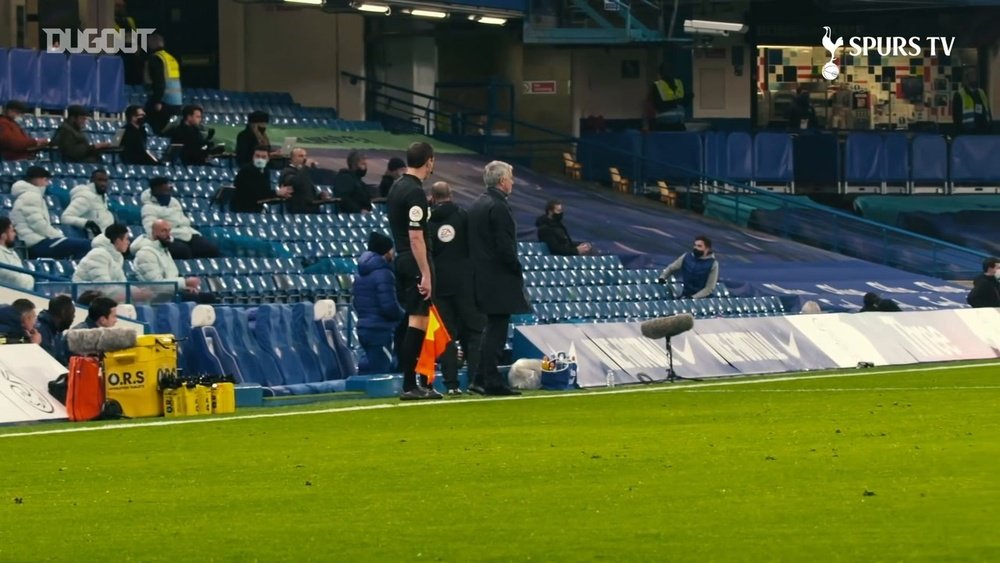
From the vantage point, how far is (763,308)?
29531mm

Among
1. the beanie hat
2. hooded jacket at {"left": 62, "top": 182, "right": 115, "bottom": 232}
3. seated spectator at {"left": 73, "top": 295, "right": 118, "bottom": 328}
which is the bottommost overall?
seated spectator at {"left": 73, "top": 295, "right": 118, "bottom": 328}

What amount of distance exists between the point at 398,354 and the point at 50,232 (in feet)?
14.6

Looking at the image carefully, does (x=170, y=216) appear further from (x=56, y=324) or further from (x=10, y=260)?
(x=56, y=324)

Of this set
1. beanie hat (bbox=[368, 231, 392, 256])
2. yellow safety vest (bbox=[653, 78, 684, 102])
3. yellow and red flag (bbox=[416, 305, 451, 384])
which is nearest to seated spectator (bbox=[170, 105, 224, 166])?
beanie hat (bbox=[368, 231, 392, 256])

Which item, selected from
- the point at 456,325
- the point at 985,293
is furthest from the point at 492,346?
the point at 985,293

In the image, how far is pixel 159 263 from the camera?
Answer: 69.2 ft

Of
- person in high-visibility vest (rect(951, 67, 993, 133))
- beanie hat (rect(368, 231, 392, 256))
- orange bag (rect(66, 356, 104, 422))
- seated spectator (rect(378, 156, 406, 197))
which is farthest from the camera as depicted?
person in high-visibility vest (rect(951, 67, 993, 133))

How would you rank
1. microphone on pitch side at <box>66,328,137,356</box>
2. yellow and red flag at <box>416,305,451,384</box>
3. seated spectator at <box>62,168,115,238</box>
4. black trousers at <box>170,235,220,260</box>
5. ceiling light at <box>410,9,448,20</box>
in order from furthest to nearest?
1. ceiling light at <box>410,9,448,20</box>
2. black trousers at <box>170,235,220,260</box>
3. seated spectator at <box>62,168,115,238</box>
4. yellow and red flag at <box>416,305,451,384</box>
5. microphone on pitch side at <box>66,328,137,356</box>

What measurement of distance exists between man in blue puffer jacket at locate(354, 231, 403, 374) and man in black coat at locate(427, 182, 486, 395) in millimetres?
2153

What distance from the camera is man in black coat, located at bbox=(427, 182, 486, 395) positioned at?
17188 millimetres

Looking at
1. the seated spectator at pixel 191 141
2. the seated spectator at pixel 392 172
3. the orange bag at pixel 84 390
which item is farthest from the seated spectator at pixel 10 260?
the seated spectator at pixel 191 141

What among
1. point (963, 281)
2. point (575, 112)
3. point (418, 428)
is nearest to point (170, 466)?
point (418, 428)

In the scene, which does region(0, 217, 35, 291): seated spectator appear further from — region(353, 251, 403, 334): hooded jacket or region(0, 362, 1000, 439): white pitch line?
region(0, 362, 1000, 439): white pitch line

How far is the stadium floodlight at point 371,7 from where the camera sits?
34.1m
